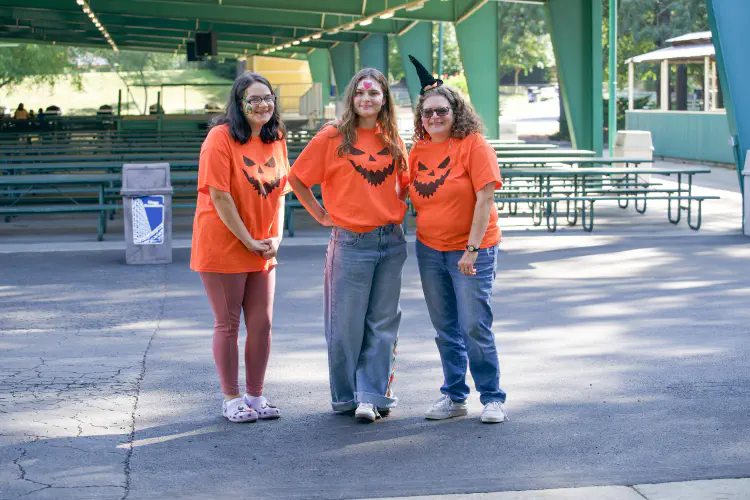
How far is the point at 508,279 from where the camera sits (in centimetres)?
1047

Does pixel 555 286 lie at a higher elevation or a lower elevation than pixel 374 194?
lower

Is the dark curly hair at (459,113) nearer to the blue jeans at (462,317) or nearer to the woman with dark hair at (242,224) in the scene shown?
the blue jeans at (462,317)

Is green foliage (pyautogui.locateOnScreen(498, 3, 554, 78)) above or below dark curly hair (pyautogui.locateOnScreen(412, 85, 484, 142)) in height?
above

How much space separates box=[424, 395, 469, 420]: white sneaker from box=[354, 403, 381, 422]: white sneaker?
31 centimetres

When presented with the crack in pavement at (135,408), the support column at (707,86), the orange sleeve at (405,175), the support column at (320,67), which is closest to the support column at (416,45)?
the support column at (707,86)

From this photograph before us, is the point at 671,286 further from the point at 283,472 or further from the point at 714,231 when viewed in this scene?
the point at 283,472

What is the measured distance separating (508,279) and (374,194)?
17.1 ft

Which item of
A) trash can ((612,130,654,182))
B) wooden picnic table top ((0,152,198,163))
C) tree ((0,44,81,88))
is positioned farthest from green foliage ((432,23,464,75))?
wooden picnic table top ((0,152,198,163))

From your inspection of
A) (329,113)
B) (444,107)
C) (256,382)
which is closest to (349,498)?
(256,382)

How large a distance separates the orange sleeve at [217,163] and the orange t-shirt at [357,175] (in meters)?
0.37

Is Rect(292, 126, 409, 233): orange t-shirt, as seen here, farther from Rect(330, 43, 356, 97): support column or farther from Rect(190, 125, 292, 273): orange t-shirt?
Rect(330, 43, 356, 97): support column

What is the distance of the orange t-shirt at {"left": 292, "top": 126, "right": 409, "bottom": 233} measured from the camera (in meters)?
5.43

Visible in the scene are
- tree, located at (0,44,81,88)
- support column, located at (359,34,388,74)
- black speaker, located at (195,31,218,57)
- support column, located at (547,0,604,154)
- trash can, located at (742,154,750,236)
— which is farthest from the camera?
tree, located at (0,44,81,88)

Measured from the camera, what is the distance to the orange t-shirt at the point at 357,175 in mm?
5434
